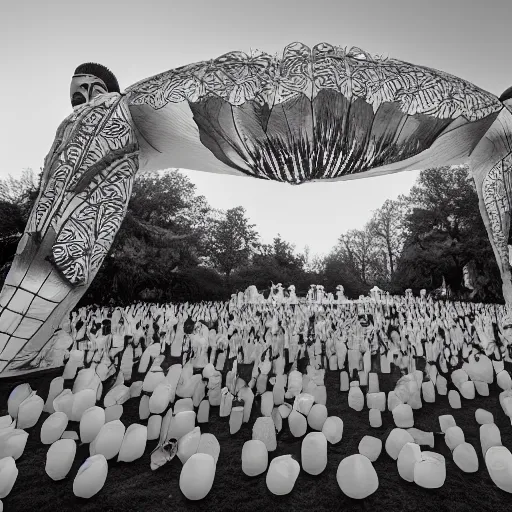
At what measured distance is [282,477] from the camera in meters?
0.62

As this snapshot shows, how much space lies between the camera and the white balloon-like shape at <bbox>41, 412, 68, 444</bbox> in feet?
2.65

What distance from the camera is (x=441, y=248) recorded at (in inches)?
554

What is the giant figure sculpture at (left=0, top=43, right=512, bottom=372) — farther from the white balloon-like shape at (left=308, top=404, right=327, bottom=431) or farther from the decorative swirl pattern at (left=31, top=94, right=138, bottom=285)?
the white balloon-like shape at (left=308, top=404, right=327, bottom=431)

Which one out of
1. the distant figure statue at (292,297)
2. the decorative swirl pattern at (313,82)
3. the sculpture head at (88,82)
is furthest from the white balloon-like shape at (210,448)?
the distant figure statue at (292,297)

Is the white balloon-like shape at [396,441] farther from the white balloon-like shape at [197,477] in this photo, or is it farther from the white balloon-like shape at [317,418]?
the white balloon-like shape at [197,477]

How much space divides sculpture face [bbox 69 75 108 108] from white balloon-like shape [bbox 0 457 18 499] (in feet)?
5.59

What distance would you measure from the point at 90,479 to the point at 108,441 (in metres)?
0.12

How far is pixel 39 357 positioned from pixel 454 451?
5.27 feet

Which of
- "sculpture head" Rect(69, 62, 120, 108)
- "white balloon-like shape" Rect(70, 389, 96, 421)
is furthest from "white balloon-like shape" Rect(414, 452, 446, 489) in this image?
"sculpture head" Rect(69, 62, 120, 108)

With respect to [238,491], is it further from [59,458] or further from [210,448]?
[59,458]

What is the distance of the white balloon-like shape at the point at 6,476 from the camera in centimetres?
59

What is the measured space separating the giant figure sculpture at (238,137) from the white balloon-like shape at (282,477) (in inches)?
40.1

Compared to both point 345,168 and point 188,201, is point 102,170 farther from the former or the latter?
point 188,201

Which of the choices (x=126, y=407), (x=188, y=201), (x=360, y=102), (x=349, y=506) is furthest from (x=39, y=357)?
(x=188, y=201)
